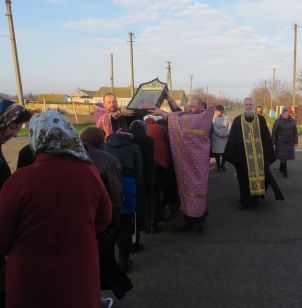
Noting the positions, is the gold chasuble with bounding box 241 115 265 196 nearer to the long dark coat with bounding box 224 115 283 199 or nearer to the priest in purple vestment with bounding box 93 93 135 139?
the long dark coat with bounding box 224 115 283 199

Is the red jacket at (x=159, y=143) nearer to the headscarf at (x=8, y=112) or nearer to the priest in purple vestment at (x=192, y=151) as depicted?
the priest in purple vestment at (x=192, y=151)

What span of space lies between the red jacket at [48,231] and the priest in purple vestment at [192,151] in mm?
3669

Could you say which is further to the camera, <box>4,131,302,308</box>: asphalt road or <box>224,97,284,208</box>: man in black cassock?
<box>224,97,284,208</box>: man in black cassock

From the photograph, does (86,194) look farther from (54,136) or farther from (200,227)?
(200,227)

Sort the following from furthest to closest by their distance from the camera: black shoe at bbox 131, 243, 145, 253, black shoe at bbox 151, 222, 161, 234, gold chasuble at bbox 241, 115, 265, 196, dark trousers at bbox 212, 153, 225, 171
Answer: dark trousers at bbox 212, 153, 225, 171 < gold chasuble at bbox 241, 115, 265, 196 < black shoe at bbox 151, 222, 161, 234 < black shoe at bbox 131, 243, 145, 253

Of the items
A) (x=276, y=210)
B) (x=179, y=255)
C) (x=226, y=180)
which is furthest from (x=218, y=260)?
(x=226, y=180)

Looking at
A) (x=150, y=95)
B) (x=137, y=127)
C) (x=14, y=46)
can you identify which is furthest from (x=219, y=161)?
(x=14, y=46)

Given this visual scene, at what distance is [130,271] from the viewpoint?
4.83 meters

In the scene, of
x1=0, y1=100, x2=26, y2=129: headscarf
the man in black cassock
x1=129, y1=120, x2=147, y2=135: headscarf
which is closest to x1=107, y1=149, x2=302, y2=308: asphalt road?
the man in black cassock

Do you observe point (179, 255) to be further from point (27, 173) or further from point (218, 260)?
point (27, 173)

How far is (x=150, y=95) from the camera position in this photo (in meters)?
6.94

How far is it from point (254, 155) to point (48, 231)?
5.78 m

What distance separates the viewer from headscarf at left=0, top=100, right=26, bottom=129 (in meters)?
3.02

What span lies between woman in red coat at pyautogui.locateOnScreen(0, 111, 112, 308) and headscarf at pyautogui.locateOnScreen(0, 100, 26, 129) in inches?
26.7
